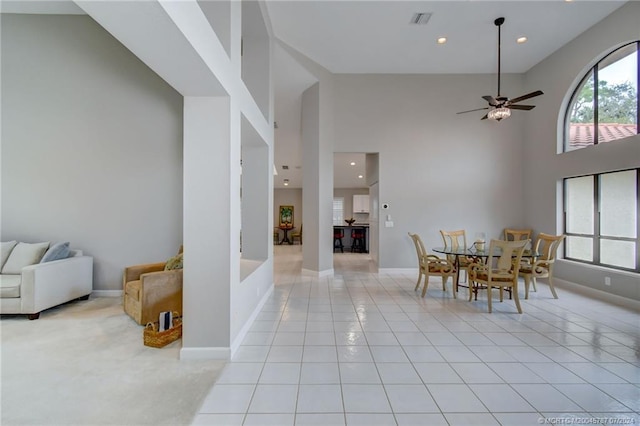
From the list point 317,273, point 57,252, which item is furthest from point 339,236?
point 57,252

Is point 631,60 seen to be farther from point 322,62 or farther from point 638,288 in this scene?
point 322,62

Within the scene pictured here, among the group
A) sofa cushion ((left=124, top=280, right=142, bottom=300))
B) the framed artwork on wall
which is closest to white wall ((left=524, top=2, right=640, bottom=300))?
sofa cushion ((left=124, top=280, right=142, bottom=300))

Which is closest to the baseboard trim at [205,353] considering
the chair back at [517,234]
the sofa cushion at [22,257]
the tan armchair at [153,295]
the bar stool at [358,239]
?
the tan armchair at [153,295]

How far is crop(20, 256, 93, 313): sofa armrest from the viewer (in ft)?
10.9

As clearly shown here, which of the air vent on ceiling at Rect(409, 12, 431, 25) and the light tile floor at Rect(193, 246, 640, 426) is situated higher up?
the air vent on ceiling at Rect(409, 12, 431, 25)

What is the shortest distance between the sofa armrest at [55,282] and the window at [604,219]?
26.3 ft

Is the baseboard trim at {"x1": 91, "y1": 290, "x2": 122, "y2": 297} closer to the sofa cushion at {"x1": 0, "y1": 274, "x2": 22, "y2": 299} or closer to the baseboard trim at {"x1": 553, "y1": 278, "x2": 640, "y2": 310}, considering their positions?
the sofa cushion at {"x1": 0, "y1": 274, "x2": 22, "y2": 299}

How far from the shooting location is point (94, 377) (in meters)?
2.19

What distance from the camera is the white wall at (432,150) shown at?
609 centimetres

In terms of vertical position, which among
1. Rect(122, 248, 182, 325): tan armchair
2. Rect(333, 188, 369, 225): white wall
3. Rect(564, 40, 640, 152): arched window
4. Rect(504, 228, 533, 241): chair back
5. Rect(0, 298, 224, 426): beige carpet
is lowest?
Rect(0, 298, 224, 426): beige carpet

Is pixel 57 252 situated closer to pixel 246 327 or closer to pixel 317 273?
pixel 246 327

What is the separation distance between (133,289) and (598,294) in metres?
6.75

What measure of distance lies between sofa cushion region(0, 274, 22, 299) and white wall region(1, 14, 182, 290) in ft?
3.11

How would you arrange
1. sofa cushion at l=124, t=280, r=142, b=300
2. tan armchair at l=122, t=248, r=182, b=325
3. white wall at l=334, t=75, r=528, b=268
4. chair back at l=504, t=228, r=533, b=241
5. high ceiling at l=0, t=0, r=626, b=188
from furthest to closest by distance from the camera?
white wall at l=334, t=75, r=528, b=268
chair back at l=504, t=228, r=533, b=241
high ceiling at l=0, t=0, r=626, b=188
sofa cushion at l=124, t=280, r=142, b=300
tan armchair at l=122, t=248, r=182, b=325
